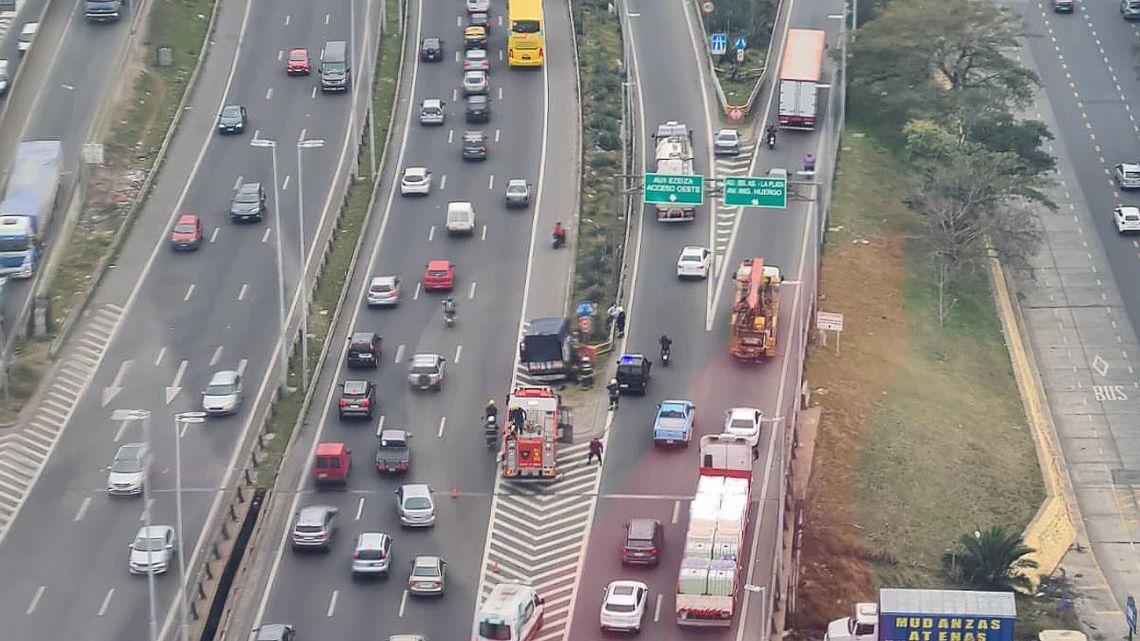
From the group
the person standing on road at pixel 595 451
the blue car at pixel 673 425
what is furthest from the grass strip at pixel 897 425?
the person standing on road at pixel 595 451

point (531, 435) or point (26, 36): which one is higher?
point (26, 36)

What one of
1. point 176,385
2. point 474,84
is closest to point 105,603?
point 176,385

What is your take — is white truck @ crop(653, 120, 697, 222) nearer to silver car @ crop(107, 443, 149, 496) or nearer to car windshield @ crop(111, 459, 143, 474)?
silver car @ crop(107, 443, 149, 496)

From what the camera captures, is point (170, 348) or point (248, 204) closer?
point (170, 348)

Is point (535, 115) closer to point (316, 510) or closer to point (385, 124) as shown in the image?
point (385, 124)

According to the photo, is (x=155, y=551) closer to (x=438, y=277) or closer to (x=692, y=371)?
(x=692, y=371)
